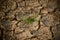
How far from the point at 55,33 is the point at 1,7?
0.63 metres

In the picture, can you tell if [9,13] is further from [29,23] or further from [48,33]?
[48,33]

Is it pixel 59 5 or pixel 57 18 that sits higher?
pixel 59 5

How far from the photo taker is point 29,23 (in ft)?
5.37

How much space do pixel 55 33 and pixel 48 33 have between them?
68mm

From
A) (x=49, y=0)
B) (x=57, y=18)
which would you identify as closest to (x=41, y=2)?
(x=49, y=0)

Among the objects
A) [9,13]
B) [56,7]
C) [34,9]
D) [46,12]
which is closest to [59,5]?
[56,7]

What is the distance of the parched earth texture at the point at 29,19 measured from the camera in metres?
1.57

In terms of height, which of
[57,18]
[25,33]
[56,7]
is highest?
[56,7]

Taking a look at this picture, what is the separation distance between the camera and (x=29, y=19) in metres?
1.64

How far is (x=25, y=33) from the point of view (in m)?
1.64

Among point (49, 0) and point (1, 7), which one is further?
point (1, 7)

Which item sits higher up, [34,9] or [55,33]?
[34,9]

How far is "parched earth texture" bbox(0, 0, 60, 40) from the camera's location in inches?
61.7

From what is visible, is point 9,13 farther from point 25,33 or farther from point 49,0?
point 49,0
